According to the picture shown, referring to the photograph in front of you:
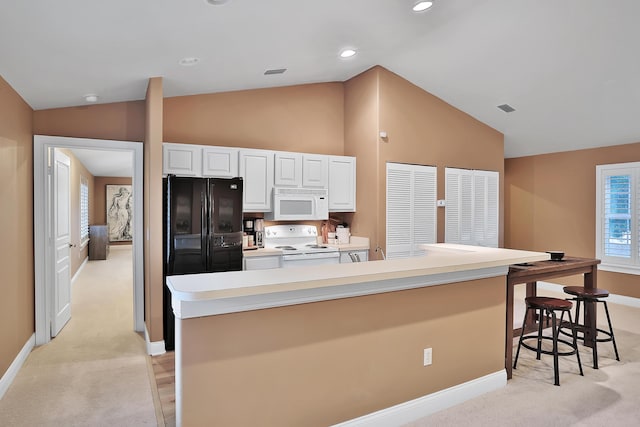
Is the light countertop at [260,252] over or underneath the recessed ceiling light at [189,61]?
underneath

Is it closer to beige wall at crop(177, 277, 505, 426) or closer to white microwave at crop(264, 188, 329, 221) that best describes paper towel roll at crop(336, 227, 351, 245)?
white microwave at crop(264, 188, 329, 221)

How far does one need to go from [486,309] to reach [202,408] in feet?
6.82

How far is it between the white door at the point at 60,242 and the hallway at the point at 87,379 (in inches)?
7.6

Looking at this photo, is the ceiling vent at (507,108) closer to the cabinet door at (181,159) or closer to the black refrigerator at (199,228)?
the black refrigerator at (199,228)

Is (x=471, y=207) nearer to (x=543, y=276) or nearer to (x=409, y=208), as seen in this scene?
(x=409, y=208)

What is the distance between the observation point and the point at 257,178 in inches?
187

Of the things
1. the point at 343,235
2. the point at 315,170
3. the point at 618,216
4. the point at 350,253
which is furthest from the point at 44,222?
the point at 618,216

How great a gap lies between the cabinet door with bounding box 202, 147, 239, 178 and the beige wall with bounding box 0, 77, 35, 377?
5.33 feet

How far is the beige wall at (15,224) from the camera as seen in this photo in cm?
294

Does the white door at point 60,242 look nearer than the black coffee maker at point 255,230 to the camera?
Yes

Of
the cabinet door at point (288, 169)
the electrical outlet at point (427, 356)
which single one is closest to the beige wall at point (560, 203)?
the cabinet door at point (288, 169)

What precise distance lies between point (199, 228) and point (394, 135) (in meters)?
2.85

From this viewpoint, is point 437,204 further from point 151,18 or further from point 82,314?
point 82,314

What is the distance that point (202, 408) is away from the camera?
5.94 feet
